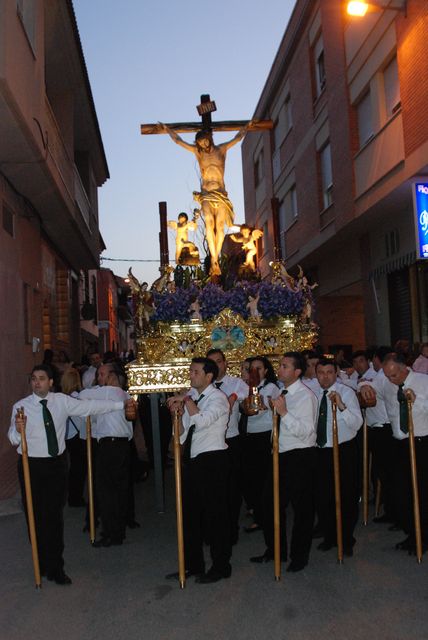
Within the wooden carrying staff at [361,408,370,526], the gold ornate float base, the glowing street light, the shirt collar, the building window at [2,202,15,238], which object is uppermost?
the glowing street light

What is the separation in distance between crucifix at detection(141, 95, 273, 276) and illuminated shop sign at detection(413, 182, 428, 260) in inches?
112

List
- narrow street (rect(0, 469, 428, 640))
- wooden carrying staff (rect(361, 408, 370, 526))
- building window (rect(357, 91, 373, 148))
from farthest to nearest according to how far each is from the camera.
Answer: building window (rect(357, 91, 373, 148)) < wooden carrying staff (rect(361, 408, 370, 526)) < narrow street (rect(0, 469, 428, 640))

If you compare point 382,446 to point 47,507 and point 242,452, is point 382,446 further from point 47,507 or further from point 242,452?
point 47,507

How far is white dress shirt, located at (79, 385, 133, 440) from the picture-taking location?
6.91 meters

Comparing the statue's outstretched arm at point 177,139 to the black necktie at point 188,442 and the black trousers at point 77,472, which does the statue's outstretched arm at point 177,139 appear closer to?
the black trousers at point 77,472

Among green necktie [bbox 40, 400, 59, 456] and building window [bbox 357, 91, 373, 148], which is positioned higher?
building window [bbox 357, 91, 373, 148]

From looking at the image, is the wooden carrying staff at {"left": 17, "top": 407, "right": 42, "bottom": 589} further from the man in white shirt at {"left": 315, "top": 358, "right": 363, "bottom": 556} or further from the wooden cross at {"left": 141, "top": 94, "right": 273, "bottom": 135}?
the wooden cross at {"left": 141, "top": 94, "right": 273, "bottom": 135}

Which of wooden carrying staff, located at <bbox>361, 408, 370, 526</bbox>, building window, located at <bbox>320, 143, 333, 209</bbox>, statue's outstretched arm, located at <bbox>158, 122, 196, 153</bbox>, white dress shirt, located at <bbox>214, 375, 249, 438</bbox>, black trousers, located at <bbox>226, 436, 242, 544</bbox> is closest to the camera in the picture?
black trousers, located at <bbox>226, 436, 242, 544</bbox>

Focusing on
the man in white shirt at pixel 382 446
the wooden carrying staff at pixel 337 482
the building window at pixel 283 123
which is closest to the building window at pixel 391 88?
the building window at pixel 283 123

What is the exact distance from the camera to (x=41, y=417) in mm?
5750

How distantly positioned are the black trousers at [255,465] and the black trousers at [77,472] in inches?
96.7

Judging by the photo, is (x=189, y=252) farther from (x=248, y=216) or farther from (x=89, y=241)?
(x=248, y=216)

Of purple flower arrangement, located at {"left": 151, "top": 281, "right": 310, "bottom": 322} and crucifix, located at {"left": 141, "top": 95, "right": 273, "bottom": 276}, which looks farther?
crucifix, located at {"left": 141, "top": 95, "right": 273, "bottom": 276}

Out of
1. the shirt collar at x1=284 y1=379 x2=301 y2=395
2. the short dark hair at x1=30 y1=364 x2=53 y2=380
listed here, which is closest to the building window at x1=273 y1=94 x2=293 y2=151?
the shirt collar at x1=284 y1=379 x2=301 y2=395
